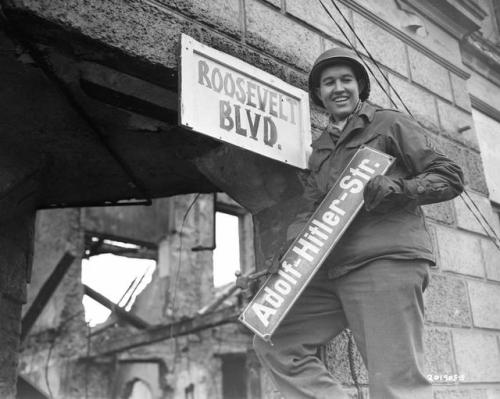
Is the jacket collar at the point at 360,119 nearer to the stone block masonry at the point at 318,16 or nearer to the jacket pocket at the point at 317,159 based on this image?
the jacket pocket at the point at 317,159

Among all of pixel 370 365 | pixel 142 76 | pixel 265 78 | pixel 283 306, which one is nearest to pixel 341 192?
pixel 283 306

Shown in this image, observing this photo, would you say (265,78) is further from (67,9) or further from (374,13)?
(374,13)

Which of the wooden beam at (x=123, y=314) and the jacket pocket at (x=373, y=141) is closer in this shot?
the jacket pocket at (x=373, y=141)

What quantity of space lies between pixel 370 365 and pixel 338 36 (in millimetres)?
2499

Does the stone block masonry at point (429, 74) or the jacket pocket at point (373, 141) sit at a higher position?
the stone block masonry at point (429, 74)

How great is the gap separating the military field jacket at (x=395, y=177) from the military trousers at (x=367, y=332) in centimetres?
7

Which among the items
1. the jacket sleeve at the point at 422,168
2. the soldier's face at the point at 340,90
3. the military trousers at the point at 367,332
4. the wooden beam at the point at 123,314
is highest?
the wooden beam at the point at 123,314

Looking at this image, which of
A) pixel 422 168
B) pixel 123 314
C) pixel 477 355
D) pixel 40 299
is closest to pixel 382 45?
pixel 422 168

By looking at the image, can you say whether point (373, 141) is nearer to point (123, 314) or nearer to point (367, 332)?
point (367, 332)

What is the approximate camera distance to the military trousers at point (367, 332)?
2508 mm

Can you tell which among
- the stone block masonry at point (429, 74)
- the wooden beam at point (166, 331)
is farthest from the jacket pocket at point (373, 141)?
the wooden beam at point (166, 331)

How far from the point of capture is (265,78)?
3490 millimetres

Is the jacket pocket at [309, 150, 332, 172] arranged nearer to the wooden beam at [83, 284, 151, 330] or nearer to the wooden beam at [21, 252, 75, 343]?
the wooden beam at [21, 252, 75, 343]

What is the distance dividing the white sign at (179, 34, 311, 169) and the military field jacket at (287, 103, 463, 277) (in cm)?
43
